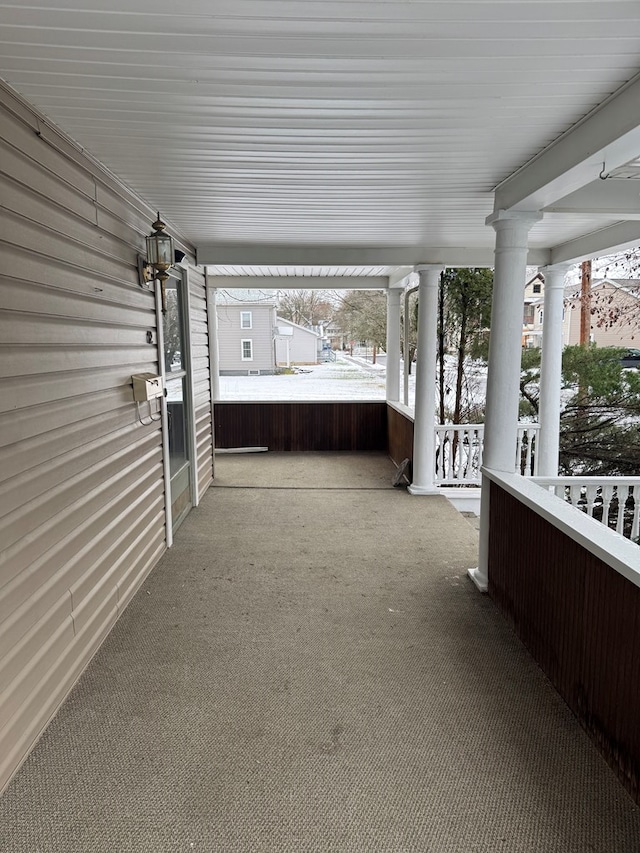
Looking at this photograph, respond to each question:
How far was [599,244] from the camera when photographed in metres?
4.59

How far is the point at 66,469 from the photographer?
2.57m

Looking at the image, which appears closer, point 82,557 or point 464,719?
point 464,719

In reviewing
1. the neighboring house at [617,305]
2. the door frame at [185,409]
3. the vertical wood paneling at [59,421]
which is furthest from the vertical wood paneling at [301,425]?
the vertical wood paneling at [59,421]

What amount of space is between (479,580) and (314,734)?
1779mm

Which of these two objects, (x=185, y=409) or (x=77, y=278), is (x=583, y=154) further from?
(x=185, y=409)

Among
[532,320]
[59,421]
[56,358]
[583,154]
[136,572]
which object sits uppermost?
[583,154]

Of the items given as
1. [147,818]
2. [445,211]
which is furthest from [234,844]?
[445,211]

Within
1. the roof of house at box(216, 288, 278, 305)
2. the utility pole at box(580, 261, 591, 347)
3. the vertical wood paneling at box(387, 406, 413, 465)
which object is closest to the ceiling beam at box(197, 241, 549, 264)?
the vertical wood paneling at box(387, 406, 413, 465)

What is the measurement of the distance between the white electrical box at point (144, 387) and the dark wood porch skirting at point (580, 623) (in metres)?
2.34

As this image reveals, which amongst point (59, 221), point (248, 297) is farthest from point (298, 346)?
point (59, 221)

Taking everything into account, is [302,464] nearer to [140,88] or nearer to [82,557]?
[82,557]

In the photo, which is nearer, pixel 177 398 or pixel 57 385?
pixel 57 385

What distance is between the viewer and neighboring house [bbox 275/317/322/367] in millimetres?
9933

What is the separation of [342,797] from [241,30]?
258 cm
